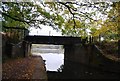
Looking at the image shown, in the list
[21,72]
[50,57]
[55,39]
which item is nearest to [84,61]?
[55,39]

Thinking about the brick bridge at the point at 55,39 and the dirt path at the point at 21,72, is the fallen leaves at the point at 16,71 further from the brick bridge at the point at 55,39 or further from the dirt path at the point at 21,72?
the brick bridge at the point at 55,39

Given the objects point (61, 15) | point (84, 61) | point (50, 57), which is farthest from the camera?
point (50, 57)

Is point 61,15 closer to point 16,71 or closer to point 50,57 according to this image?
point 16,71

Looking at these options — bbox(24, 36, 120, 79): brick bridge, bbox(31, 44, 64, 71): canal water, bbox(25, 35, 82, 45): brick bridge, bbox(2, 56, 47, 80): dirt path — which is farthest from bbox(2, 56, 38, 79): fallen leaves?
bbox(25, 35, 82, 45): brick bridge

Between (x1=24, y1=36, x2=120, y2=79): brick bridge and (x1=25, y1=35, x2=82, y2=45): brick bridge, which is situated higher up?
(x1=25, y1=35, x2=82, y2=45): brick bridge

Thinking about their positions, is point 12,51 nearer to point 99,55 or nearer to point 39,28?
point 99,55

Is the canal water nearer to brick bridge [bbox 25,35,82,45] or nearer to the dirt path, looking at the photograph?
brick bridge [bbox 25,35,82,45]

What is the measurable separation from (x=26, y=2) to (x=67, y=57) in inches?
1120

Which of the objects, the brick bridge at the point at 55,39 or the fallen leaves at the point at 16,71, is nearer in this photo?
the fallen leaves at the point at 16,71

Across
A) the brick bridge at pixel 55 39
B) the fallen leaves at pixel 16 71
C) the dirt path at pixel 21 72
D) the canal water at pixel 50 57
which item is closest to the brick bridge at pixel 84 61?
the brick bridge at pixel 55 39

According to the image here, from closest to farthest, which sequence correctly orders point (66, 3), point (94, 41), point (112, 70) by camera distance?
point (66, 3)
point (112, 70)
point (94, 41)

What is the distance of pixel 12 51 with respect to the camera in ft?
75.6

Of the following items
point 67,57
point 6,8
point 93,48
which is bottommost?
point 67,57

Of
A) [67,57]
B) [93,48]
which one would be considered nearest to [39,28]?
[93,48]
